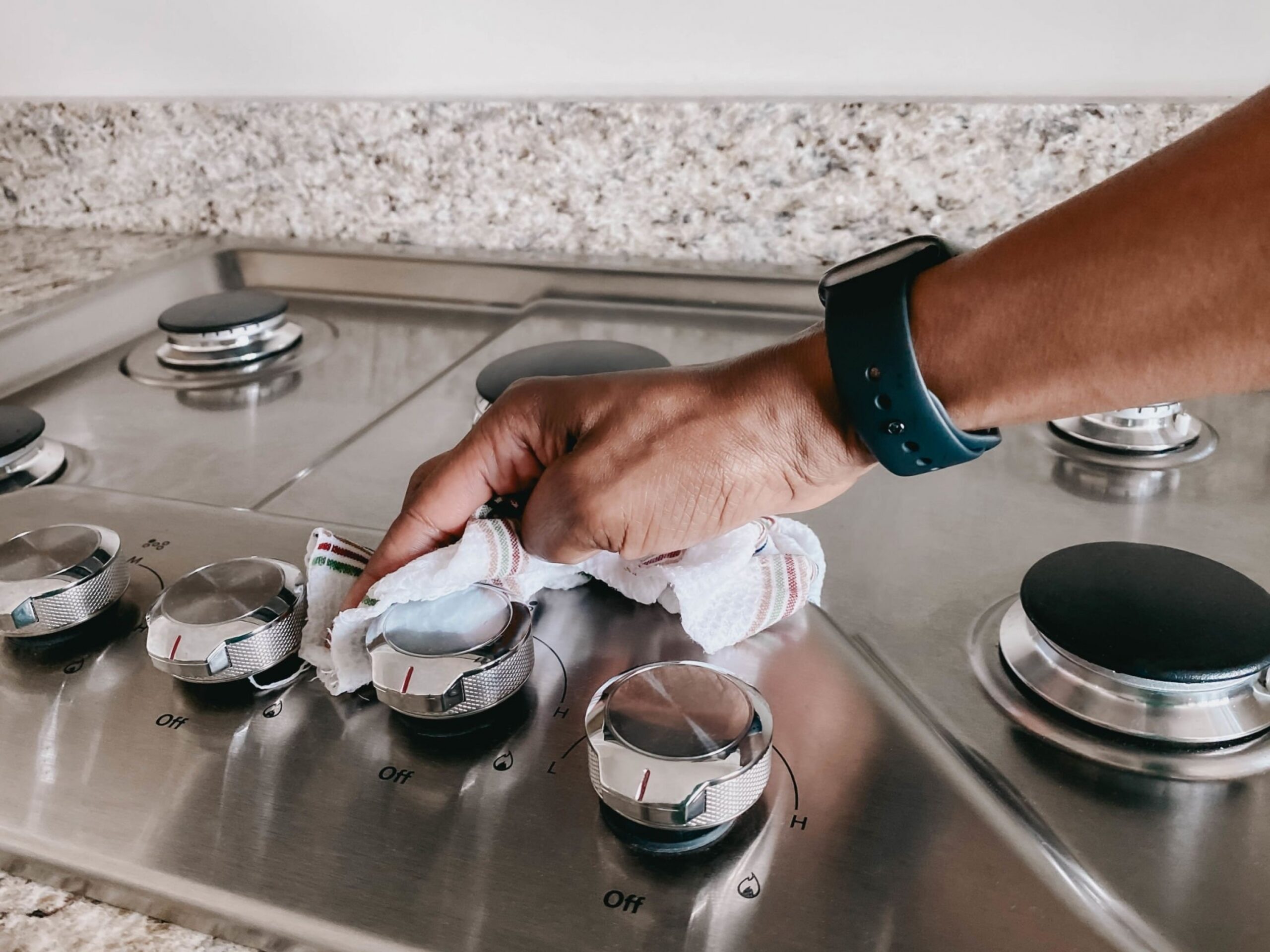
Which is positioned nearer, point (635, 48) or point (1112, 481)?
point (1112, 481)

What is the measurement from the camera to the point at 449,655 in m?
0.44

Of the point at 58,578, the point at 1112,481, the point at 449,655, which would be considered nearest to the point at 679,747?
the point at 449,655

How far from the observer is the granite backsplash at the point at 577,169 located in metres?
0.88

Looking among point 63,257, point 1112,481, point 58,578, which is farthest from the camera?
point 63,257

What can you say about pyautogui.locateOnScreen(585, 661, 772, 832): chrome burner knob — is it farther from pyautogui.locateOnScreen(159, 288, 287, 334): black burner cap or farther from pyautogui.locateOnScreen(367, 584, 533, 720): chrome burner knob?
pyautogui.locateOnScreen(159, 288, 287, 334): black burner cap

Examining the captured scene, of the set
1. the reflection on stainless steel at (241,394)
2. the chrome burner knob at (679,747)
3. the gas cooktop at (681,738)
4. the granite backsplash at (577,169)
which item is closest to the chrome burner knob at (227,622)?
the gas cooktop at (681,738)

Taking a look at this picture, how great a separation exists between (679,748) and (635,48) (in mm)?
793

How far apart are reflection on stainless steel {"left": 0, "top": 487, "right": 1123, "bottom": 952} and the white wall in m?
0.63

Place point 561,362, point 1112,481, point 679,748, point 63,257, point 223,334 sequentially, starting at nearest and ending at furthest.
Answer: point 679,748 < point 1112,481 < point 561,362 < point 223,334 < point 63,257

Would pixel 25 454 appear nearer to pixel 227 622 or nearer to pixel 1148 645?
pixel 227 622

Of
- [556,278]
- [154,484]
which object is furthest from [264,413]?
[556,278]

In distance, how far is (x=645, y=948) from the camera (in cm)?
34

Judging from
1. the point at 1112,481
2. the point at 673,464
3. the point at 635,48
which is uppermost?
the point at 635,48

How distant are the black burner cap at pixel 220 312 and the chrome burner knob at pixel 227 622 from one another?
50 centimetres
